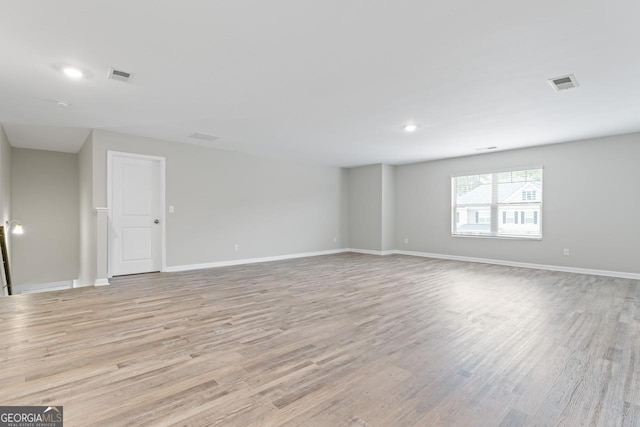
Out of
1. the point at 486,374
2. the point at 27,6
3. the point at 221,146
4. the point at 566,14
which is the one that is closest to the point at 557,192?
the point at 566,14

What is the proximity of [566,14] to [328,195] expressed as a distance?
6.62 metres

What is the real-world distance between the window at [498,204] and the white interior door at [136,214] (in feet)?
21.1

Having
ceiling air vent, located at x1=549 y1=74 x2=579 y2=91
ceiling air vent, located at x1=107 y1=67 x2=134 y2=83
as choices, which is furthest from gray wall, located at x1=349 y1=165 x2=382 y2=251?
ceiling air vent, located at x1=107 y1=67 x2=134 y2=83

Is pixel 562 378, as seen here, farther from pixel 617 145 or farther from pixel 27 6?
pixel 617 145

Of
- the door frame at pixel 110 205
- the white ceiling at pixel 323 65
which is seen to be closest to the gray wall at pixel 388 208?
the white ceiling at pixel 323 65

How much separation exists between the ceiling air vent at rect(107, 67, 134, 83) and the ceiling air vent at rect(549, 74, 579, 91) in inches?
166

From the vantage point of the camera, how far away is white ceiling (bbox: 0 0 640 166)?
81.3 inches

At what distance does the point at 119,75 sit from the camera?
2.98 meters

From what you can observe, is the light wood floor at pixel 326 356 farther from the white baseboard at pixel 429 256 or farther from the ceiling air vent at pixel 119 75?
the ceiling air vent at pixel 119 75

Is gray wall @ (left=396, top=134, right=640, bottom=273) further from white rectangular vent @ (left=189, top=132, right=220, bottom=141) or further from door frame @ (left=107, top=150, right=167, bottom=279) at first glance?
door frame @ (left=107, top=150, right=167, bottom=279)

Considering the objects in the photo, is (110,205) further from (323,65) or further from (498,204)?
(498,204)

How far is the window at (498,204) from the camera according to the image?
241 inches

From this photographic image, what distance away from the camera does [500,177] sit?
6.61 metres

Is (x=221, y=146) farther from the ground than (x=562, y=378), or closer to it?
farther from the ground
